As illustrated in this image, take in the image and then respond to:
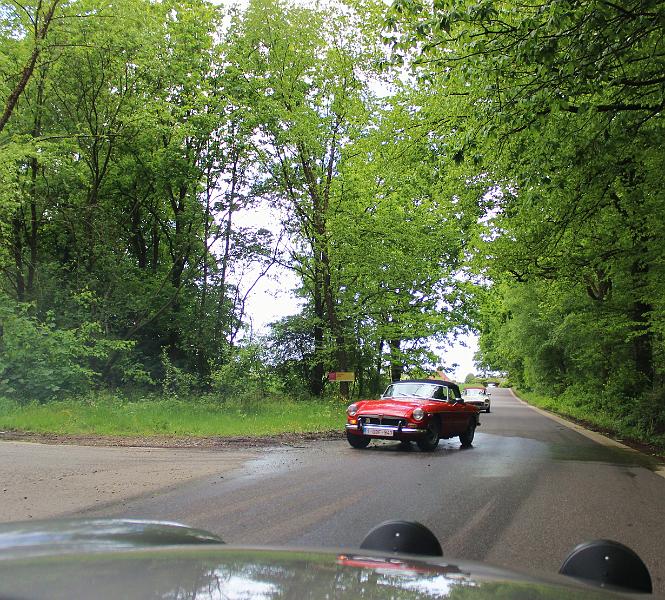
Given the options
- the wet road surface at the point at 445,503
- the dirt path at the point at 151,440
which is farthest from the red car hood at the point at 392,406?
the dirt path at the point at 151,440

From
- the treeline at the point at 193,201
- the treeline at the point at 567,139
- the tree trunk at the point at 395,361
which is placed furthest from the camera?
the tree trunk at the point at 395,361

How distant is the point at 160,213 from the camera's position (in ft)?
98.1

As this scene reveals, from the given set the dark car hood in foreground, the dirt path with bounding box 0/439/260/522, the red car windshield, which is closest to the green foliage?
the dirt path with bounding box 0/439/260/522

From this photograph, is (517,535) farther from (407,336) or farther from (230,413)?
(407,336)

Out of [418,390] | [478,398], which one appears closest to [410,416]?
[418,390]

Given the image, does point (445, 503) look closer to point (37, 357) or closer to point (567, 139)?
point (567, 139)

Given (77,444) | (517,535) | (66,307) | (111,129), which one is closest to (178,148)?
(111,129)

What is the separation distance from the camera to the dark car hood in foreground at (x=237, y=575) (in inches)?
58.0

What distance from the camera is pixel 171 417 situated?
54.2 ft

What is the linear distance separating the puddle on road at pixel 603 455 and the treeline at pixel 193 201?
9741mm

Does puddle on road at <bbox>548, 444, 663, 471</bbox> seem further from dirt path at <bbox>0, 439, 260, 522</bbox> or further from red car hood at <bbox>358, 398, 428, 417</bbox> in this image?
dirt path at <bbox>0, 439, 260, 522</bbox>

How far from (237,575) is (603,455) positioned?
43.6 feet

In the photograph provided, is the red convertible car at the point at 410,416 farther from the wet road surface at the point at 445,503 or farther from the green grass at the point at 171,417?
the green grass at the point at 171,417

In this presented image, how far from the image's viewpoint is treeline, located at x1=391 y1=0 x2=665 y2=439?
279 inches
